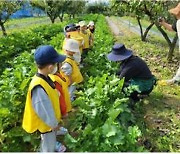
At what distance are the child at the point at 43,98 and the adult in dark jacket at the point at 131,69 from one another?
2.02 meters

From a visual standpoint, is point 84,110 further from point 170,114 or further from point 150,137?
point 170,114

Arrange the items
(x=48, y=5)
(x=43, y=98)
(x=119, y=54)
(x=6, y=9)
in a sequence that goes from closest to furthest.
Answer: (x=43, y=98), (x=119, y=54), (x=6, y=9), (x=48, y=5)

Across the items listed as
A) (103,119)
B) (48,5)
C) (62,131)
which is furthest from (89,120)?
(48,5)

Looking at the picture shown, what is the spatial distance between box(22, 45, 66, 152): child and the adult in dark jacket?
202cm

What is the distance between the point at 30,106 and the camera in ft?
12.8

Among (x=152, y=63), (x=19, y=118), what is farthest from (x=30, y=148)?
(x=152, y=63)

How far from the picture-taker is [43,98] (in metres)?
3.75

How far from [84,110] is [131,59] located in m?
2.02

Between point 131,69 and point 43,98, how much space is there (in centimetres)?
260

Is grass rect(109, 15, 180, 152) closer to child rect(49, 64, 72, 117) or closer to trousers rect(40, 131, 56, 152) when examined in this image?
child rect(49, 64, 72, 117)

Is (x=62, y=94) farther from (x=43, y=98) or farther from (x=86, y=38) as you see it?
(x=86, y=38)

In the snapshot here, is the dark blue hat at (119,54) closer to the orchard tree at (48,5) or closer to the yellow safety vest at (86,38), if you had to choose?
the yellow safety vest at (86,38)

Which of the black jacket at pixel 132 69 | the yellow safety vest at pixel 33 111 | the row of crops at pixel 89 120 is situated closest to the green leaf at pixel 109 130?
the row of crops at pixel 89 120

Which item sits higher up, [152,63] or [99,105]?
[99,105]
